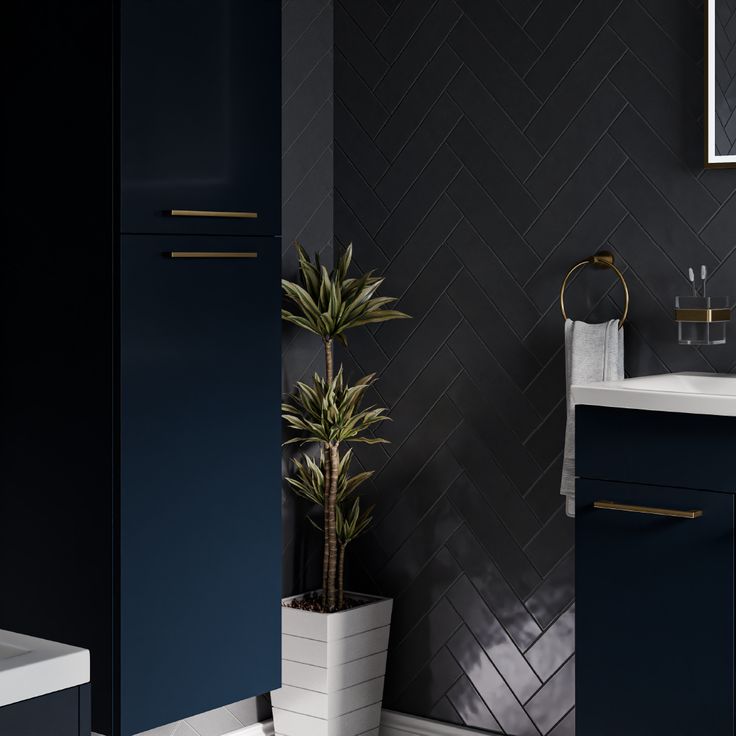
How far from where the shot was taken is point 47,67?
2592mm

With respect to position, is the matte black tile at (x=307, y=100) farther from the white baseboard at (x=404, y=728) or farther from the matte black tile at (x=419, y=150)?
the white baseboard at (x=404, y=728)

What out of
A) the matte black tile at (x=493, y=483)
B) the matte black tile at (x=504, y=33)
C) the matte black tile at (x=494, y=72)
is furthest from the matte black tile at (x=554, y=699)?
the matte black tile at (x=504, y=33)

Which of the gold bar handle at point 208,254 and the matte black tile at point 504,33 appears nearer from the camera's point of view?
the gold bar handle at point 208,254

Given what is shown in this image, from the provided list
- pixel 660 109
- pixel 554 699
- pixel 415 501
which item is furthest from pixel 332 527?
pixel 660 109

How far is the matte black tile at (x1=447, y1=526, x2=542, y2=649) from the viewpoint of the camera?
3283mm

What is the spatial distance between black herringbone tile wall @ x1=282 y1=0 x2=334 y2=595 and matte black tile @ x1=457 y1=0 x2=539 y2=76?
1.59 ft

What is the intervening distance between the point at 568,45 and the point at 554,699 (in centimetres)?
173

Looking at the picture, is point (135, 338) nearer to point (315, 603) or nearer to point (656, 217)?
point (315, 603)

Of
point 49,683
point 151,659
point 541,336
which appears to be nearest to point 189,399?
point 151,659

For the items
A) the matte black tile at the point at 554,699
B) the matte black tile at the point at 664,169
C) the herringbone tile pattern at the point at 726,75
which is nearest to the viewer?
the herringbone tile pattern at the point at 726,75

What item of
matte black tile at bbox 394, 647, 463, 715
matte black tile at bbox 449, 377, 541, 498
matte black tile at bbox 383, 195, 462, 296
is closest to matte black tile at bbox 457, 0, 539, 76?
matte black tile at bbox 383, 195, 462, 296

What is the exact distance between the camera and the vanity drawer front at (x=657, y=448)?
2414mm

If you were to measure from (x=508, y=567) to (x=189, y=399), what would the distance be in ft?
3.64

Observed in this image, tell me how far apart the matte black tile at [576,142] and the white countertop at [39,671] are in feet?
7.27
